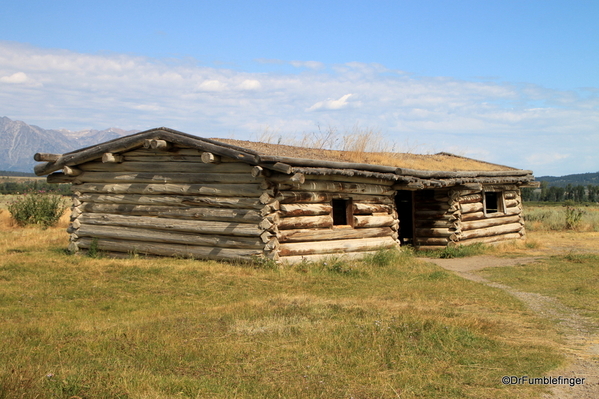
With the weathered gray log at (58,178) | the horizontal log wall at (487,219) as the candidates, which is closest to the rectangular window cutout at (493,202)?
the horizontal log wall at (487,219)

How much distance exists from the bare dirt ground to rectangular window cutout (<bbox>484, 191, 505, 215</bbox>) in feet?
15.8

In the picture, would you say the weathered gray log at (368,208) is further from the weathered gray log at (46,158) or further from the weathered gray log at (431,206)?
the weathered gray log at (46,158)

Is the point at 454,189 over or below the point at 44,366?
over

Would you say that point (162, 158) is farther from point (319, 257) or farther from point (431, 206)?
point (431, 206)

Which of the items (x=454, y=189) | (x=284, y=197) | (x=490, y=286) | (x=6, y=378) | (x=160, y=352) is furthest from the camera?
(x=454, y=189)

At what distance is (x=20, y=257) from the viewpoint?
13.3 metres

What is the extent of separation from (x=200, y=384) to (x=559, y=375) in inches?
136

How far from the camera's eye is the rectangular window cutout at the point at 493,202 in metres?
19.9

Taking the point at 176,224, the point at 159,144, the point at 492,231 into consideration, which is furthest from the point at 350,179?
the point at 492,231

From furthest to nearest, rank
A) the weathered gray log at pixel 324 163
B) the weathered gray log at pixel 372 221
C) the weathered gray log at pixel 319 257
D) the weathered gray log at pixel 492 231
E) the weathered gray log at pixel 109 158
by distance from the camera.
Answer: the weathered gray log at pixel 492 231, the weathered gray log at pixel 372 221, the weathered gray log at pixel 109 158, the weathered gray log at pixel 319 257, the weathered gray log at pixel 324 163

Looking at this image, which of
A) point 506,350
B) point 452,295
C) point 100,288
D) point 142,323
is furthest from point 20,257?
point 506,350

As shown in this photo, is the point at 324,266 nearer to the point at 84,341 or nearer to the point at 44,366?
the point at 84,341

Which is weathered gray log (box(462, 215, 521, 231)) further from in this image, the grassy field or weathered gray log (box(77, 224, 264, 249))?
weathered gray log (box(77, 224, 264, 249))

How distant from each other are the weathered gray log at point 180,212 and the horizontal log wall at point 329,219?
2.54 ft
